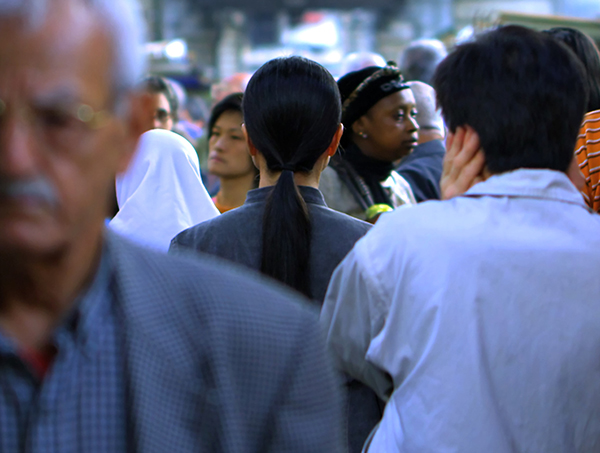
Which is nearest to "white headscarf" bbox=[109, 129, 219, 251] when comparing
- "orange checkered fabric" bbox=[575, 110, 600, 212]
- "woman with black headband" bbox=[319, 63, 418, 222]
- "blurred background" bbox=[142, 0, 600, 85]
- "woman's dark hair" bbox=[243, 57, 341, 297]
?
"woman with black headband" bbox=[319, 63, 418, 222]

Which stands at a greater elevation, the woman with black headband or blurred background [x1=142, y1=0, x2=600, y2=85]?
the woman with black headband

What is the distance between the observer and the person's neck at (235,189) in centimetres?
364

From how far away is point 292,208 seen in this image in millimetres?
1934

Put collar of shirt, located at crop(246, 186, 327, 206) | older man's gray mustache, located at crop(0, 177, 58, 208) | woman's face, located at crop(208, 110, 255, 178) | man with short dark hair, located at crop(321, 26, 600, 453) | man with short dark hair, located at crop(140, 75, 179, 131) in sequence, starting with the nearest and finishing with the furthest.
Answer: older man's gray mustache, located at crop(0, 177, 58, 208) → man with short dark hair, located at crop(321, 26, 600, 453) → collar of shirt, located at crop(246, 186, 327, 206) → woman's face, located at crop(208, 110, 255, 178) → man with short dark hair, located at crop(140, 75, 179, 131)

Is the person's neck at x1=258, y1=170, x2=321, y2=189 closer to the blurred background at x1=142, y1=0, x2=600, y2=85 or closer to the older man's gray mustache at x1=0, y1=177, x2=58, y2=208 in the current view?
the older man's gray mustache at x1=0, y1=177, x2=58, y2=208

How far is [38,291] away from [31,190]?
0.42 feet

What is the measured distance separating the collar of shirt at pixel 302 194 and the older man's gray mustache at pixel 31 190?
1.23 metres

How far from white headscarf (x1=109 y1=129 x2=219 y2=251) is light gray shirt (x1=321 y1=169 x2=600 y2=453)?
1468 mm

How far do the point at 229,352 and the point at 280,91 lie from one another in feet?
4.09

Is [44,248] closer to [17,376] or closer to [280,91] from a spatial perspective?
[17,376]

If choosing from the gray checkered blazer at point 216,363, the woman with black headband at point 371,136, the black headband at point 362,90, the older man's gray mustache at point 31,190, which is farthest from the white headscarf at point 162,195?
the older man's gray mustache at point 31,190

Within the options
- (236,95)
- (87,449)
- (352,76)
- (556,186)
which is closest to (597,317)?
(556,186)

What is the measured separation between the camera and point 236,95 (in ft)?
11.9

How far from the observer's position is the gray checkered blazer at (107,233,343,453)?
0.84 metres
